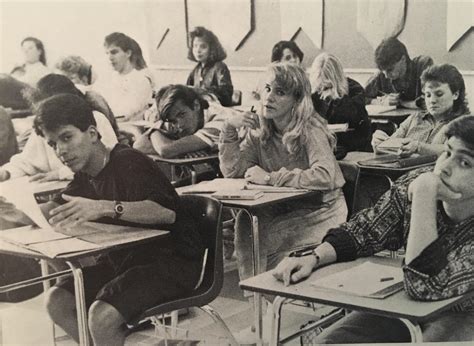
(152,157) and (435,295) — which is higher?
(152,157)

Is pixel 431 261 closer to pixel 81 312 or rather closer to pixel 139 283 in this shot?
pixel 139 283

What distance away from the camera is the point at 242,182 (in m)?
2.87

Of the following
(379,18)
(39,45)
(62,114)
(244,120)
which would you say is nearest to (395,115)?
(379,18)

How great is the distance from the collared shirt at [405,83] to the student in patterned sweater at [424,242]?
0.91ft

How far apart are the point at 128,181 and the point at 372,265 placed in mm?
847

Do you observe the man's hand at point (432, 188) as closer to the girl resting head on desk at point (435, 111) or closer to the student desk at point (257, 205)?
the girl resting head on desk at point (435, 111)

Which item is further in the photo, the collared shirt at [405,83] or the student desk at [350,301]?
the collared shirt at [405,83]

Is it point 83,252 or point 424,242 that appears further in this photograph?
point 83,252

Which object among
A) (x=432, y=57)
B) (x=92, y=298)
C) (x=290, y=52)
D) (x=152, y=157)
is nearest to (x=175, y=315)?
(x=92, y=298)

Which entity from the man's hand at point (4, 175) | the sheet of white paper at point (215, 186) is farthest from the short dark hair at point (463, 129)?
the man's hand at point (4, 175)

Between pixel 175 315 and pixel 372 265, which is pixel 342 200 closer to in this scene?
pixel 372 265

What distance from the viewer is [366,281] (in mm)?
2053

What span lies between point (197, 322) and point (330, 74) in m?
1.02

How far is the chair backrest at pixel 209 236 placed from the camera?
8.49 feet
